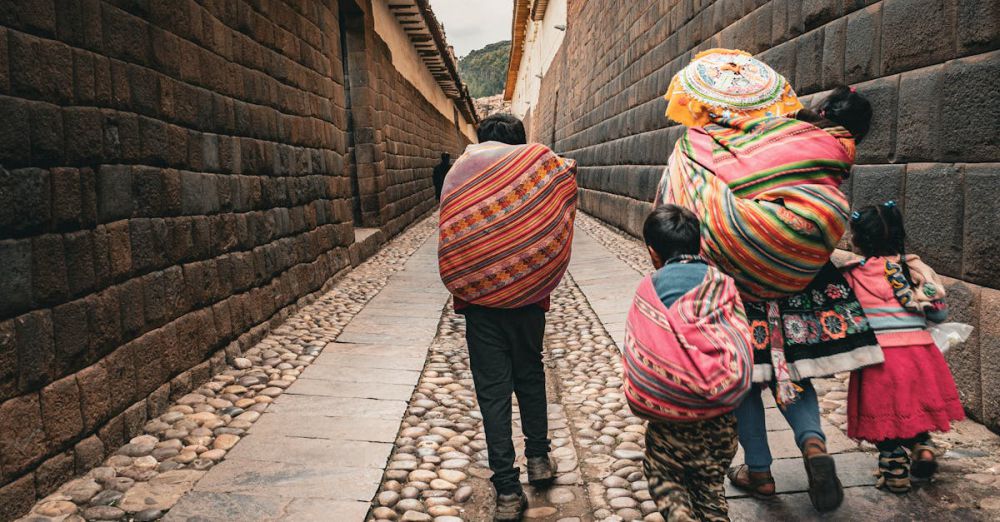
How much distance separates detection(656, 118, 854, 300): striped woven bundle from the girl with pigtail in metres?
0.34

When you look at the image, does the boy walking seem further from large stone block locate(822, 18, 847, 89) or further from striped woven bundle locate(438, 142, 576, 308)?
large stone block locate(822, 18, 847, 89)

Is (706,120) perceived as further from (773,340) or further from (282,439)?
(282,439)

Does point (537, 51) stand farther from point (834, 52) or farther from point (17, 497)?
point (17, 497)

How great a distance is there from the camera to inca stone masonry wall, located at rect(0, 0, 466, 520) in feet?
8.89

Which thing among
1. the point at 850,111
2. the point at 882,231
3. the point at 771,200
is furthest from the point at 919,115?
the point at 771,200

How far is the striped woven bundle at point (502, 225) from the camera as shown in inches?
104

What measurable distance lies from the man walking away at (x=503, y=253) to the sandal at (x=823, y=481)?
104 cm

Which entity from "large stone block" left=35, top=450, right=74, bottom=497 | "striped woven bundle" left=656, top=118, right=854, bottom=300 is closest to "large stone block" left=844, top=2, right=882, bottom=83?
"striped woven bundle" left=656, top=118, right=854, bottom=300

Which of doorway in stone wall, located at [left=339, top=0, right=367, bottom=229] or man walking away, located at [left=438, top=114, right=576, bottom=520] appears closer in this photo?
man walking away, located at [left=438, top=114, right=576, bottom=520]

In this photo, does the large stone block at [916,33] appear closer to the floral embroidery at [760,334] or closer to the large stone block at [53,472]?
the floral embroidery at [760,334]

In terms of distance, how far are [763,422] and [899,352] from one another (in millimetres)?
534

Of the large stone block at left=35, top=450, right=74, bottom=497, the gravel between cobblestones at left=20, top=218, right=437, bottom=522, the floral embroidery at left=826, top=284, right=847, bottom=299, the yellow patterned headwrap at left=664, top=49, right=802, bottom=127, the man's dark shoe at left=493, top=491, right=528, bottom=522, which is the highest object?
the yellow patterned headwrap at left=664, top=49, right=802, bottom=127

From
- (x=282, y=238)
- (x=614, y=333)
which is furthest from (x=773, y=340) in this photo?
(x=282, y=238)

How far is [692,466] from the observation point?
225 cm
